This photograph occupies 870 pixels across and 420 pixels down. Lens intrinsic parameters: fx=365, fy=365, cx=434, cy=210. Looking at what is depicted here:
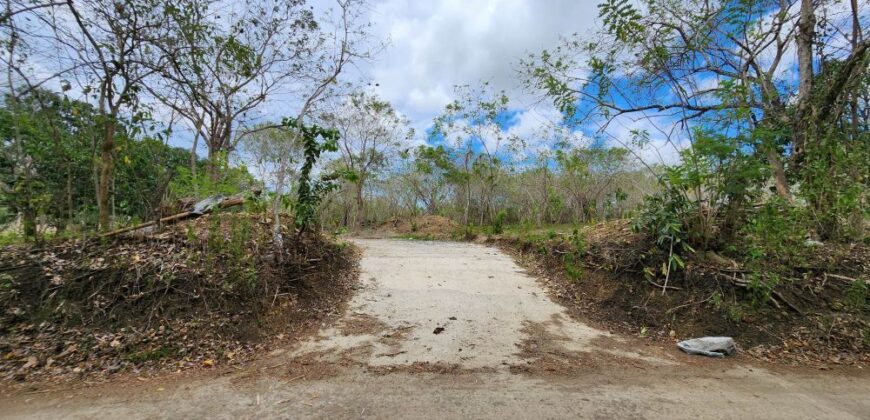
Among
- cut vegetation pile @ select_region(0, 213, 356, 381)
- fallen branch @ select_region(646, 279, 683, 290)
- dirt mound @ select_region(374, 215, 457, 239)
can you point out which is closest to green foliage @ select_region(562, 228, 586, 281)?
fallen branch @ select_region(646, 279, 683, 290)

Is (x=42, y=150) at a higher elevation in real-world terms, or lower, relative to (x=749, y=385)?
higher

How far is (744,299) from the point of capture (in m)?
4.04

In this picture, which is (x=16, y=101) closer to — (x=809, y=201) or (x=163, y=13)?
(x=163, y=13)

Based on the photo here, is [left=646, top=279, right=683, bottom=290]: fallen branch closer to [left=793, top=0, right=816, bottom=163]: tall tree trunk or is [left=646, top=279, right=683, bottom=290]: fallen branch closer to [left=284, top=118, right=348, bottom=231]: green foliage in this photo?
[left=793, top=0, right=816, bottom=163]: tall tree trunk

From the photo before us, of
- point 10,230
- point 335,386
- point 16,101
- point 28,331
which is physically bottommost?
point 335,386

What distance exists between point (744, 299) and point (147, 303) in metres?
6.23

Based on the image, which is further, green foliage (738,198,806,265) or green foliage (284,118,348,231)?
green foliage (284,118,348,231)

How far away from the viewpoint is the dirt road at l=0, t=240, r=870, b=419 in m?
2.45

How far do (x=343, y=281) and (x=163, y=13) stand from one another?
407cm

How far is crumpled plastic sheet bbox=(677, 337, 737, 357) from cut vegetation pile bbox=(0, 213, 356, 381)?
3762mm

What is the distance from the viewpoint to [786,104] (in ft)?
19.1

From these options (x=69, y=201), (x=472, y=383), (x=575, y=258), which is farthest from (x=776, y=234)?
(x=69, y=201)

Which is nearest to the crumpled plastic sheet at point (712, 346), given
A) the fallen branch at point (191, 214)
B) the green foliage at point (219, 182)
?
the green foliage at point (219, 182)

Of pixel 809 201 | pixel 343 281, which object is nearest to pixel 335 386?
pixel 343 281
